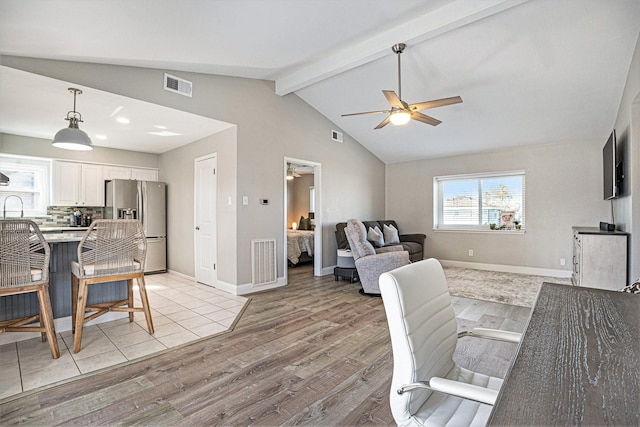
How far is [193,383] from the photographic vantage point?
2178mm

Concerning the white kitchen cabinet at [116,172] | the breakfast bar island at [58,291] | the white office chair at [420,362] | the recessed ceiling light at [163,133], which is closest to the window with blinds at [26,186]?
the white kitchen cabinet at [116,172]

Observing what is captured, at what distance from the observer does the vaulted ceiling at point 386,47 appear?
8.43 feet

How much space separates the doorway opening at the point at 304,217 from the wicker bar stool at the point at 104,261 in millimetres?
2507

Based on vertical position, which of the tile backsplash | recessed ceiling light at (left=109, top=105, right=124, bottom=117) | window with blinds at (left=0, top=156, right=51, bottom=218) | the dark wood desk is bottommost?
the dark wood desk

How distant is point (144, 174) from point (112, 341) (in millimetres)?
4254

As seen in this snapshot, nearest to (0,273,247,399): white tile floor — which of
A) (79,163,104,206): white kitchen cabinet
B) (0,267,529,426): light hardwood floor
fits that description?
(0,267,529,426): light hardwood floor

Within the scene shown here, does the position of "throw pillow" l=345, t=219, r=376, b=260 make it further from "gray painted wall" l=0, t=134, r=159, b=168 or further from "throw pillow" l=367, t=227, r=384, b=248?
"gray painted wall" l=0, t=134, r=159, b=168

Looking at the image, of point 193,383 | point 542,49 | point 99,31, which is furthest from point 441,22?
point 193,383

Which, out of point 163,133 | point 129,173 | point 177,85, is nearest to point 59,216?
point 129,173

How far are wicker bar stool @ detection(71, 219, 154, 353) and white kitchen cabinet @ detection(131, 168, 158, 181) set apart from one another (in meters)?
3.57

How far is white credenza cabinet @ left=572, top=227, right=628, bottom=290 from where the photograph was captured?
3391 mm

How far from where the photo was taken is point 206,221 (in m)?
5.12

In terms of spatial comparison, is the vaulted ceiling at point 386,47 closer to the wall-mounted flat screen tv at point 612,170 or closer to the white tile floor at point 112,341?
the wall-mounted flat screen tv at point 612,170

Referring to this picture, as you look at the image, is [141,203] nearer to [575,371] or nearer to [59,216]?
[59,216]
